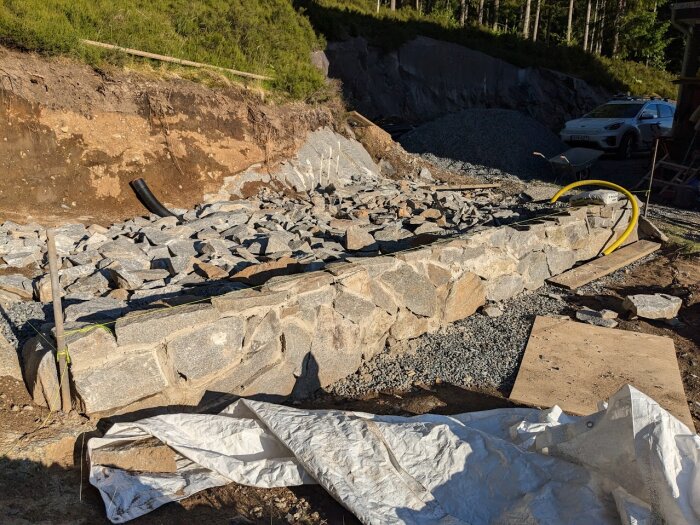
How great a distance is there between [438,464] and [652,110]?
17.0 metres

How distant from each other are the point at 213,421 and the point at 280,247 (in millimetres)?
2985

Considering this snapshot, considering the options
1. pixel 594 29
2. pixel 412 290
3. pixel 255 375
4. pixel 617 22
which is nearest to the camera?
pixel 255 375

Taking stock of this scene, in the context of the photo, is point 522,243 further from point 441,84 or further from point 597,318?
point 441,84

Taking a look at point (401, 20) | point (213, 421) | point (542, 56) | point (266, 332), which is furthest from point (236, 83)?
point (542, 56)

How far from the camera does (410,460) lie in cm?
337

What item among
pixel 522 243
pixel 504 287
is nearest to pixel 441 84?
pixel 522 243

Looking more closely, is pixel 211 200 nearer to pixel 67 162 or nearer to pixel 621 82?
pixel 67 162

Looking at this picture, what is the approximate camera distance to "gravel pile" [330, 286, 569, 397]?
4996 millimetres

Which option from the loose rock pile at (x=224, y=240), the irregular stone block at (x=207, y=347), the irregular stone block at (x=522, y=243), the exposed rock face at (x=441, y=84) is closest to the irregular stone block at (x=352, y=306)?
the loose rock pile at (x=224, y=240)

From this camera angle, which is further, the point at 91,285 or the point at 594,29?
the point at 594,29

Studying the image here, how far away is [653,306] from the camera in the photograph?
6359 millimetres

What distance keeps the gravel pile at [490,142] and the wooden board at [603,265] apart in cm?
567

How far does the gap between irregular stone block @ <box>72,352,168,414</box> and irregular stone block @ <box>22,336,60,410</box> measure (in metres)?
0.17

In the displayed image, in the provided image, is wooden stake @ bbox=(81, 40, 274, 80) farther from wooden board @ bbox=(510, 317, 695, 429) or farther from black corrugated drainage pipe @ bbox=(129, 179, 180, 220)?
wooden board @ bbox=(510, 317, 695, 429)
